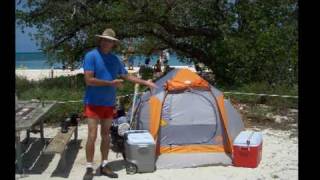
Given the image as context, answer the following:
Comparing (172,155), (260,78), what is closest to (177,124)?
(172,155)

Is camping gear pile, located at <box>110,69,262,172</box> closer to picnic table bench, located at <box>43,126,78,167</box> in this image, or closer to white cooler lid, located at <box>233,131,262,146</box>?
white cooler lid, located at <box>233,131,262,146</box>

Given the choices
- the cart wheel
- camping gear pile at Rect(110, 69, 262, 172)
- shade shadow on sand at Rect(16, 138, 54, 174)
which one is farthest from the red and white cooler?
shade shadow on sand at Rect(16, 138, 54, 174)

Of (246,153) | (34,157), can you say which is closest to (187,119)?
(246,153)

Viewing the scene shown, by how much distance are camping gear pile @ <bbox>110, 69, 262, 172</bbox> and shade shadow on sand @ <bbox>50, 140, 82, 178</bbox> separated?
89 centimetres

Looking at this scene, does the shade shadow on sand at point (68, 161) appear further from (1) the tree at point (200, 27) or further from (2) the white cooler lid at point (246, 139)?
(1) the tree at point (200, 27)

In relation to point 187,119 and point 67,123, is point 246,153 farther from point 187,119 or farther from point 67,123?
point 67,123

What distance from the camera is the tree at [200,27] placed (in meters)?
13.0

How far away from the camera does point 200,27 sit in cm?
1462

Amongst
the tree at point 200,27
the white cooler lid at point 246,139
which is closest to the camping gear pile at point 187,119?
the white cooler lid at point 246,139

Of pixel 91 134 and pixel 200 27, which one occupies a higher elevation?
pixel 200 27

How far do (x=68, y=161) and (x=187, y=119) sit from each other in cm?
173

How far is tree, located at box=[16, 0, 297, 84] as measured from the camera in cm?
1304

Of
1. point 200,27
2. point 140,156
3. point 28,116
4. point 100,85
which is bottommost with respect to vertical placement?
→ point 140,156

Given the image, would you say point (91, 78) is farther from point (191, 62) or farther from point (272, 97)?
point (191, 62)
